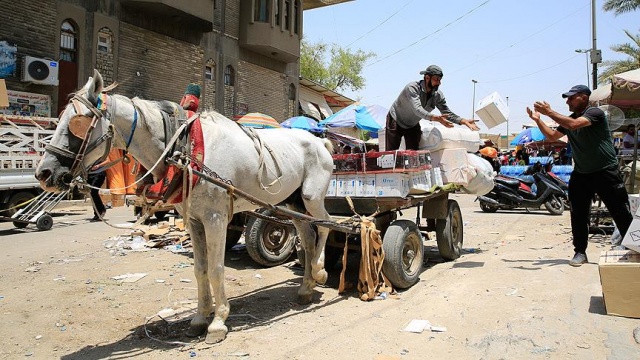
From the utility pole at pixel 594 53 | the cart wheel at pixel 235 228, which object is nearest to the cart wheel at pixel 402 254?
the cart wheel at pixel 235 228

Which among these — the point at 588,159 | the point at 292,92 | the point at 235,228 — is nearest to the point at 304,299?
the point at 235,228

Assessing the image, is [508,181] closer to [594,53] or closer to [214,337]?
[594,53]

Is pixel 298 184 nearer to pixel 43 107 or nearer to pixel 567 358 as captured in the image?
pixel 567 358

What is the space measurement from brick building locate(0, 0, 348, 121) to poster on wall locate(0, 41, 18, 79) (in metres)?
0.03

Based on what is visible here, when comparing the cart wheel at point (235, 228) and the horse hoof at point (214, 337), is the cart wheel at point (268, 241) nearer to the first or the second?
the cart wheel at point (235, 228)

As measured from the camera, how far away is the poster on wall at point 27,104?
14.0 meters

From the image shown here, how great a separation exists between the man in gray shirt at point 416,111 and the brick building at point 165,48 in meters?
9.33

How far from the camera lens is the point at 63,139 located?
138 inches

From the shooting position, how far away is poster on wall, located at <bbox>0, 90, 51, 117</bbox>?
1400cm

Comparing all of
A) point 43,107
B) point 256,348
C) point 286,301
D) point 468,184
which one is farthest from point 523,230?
point 43,107

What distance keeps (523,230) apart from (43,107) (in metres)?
14.1

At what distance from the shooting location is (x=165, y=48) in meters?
18.6

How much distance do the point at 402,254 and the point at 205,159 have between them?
2589 millimetres

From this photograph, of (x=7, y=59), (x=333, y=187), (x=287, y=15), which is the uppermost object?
(x=287, y=15)
